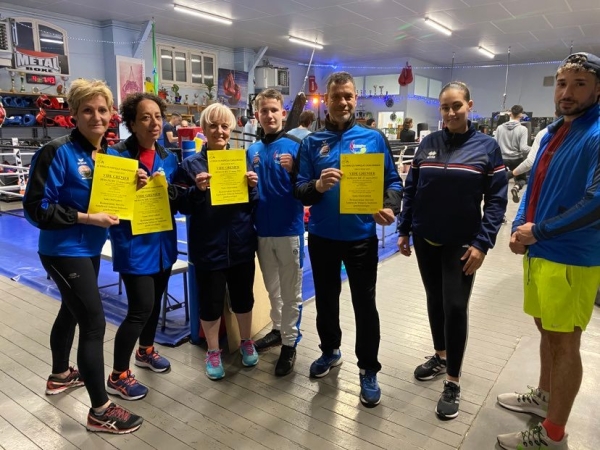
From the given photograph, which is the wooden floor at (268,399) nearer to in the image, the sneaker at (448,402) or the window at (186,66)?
the sneaker at (448,402)

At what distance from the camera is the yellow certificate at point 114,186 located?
6.10 ft

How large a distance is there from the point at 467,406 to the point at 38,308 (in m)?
3.06

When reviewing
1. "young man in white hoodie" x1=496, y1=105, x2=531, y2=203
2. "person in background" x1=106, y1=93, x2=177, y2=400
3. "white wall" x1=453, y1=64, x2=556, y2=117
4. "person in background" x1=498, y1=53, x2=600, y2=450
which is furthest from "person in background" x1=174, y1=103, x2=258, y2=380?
"white wall" x1=453, y1=64, x2=556, y2=117

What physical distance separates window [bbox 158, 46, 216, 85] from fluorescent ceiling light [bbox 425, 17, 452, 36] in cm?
585

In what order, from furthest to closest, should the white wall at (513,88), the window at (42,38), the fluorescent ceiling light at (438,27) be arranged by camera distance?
the white wall at (513,88), the fluorescent ceiling light at (438,27), the window at (42,38)

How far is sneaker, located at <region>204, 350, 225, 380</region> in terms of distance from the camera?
7.89 feet

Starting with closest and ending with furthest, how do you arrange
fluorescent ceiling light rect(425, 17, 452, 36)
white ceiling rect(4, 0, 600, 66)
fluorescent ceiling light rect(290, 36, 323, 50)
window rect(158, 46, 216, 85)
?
1. white ceiling rect(4, 0, 600, 66)
2. fluorescent ceiling light rect(425, 17, 452, 36)
3. window rect(158, 46, 216, 85)
4. fluorescent ceiling light rect(290, 36, 323, 50)

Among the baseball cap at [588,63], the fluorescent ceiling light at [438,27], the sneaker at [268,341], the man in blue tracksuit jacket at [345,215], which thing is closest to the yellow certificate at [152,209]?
the man in blue tracksuit jacket at [345,215]

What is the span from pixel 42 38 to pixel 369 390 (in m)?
9.39

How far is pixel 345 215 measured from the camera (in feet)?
A: 6.83

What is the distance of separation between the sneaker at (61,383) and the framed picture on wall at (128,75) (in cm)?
827

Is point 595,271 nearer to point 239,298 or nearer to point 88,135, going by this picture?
point 239,298

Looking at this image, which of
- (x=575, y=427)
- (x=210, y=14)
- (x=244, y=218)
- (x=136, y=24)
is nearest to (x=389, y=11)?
(x=210, y=14)

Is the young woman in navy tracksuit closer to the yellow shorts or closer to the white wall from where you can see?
the yellow shorts
